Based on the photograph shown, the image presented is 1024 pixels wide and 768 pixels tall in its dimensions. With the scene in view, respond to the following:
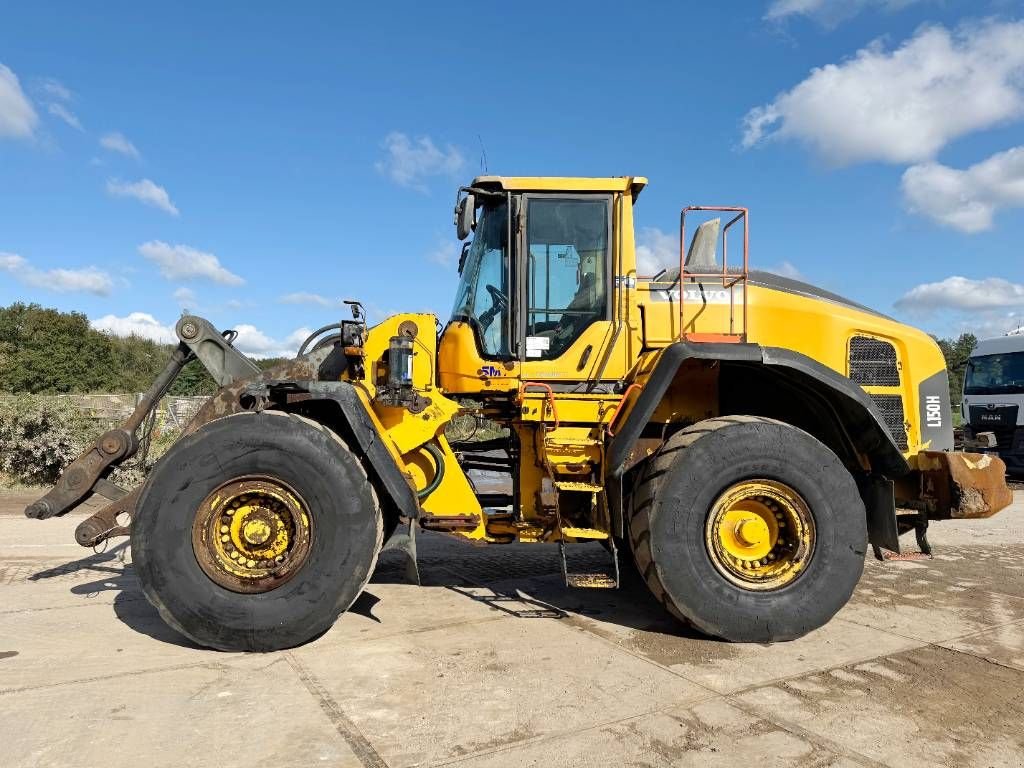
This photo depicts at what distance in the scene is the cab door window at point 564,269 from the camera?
5000 millimetres

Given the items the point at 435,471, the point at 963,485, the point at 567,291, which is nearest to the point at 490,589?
the point at 435,471

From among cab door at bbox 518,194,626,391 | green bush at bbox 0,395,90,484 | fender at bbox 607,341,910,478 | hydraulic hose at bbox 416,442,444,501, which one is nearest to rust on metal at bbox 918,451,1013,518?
fender at bbox 607,341,910,478

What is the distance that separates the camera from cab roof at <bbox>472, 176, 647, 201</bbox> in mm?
4992

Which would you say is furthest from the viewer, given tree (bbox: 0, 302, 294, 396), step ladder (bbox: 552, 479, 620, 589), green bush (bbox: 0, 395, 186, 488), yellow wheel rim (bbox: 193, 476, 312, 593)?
tree (bbox: 0, 302, 294, 396)

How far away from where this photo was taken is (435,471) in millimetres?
4977

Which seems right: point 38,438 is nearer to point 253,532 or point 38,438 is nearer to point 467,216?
point 253,532

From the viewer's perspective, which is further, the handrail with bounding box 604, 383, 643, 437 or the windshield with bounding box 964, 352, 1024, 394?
the windshield with bounding box 964, 352, 1024, 394

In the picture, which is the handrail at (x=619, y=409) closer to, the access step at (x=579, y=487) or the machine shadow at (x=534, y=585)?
the access step at (x=579, y=487)

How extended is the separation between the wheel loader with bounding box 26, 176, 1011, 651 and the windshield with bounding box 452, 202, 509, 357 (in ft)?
0.05

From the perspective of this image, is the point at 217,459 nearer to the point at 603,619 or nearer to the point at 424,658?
the point at 424,658

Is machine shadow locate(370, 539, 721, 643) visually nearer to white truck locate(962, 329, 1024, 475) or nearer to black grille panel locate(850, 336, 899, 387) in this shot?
black grille panel locate(850, 336, 899, 387)

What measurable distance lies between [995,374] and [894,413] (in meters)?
12.9

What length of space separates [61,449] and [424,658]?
32.2ft

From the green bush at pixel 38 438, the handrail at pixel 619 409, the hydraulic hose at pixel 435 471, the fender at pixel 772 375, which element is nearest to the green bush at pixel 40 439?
Answer: the green bush at pixel 38 438
